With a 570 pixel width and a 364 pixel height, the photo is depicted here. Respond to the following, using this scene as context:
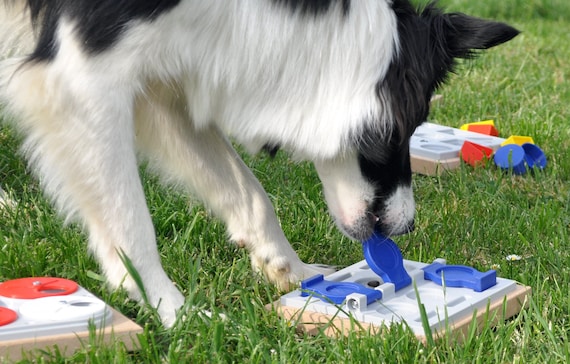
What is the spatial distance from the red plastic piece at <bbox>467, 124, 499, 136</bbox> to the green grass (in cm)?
12

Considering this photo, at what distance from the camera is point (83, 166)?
2561mm

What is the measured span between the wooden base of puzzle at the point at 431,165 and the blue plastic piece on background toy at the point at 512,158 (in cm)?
20

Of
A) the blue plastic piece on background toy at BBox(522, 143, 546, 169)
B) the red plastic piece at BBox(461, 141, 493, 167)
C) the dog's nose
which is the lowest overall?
the blue plastic piece on background toy at BBox(522, 143, 546, 169)

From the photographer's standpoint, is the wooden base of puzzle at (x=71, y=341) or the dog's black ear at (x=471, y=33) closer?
the wooden base of puzzle at (x=71, y=341)

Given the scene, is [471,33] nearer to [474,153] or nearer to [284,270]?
[284,270]

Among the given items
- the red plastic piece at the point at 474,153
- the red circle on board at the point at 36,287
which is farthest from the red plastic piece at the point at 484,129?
the red circle on board at the point at 36,287

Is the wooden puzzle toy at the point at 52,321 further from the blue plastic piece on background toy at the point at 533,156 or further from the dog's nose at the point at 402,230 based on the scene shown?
the blue plastic piece on background toy at the point at 533,156

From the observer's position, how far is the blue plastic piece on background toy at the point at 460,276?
2.64 meters

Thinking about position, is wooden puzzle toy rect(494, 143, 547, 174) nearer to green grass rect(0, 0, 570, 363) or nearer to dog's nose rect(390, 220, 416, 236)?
green grass rect(0, 0, 570, 363)

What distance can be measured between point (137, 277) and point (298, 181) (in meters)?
1.49

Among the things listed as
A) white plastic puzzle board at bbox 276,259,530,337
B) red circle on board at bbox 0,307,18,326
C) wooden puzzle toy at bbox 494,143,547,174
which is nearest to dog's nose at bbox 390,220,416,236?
white plastic puzzle board at bbox 276,259,530,337

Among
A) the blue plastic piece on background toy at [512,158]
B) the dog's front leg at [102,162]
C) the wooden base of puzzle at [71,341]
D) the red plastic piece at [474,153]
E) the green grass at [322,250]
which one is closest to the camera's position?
the wooden base of puzzle at [71,341]

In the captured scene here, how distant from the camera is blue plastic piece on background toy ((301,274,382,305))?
2.55 metres

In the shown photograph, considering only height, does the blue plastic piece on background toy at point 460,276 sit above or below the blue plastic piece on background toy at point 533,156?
above
